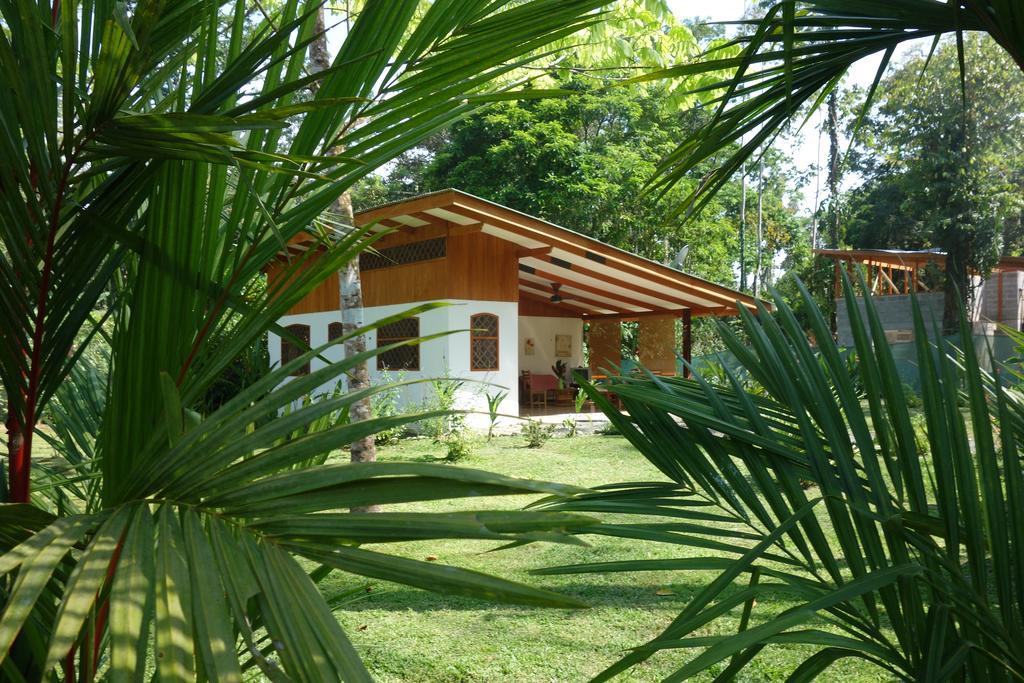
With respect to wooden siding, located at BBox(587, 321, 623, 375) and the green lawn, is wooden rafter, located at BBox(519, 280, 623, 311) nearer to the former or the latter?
wooden siding, located at BBox(587, 321, 623, 375)

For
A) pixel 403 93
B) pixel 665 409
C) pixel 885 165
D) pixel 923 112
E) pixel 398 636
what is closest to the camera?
pixel 403 93

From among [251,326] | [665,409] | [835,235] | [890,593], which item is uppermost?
[835,235]

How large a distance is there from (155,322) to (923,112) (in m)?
31.9

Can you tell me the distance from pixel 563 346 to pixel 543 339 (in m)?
0.62

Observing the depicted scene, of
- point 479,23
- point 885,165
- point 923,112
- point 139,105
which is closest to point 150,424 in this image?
point 139,105

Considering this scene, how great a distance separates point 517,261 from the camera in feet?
46.4

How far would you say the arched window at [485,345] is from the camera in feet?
44.1

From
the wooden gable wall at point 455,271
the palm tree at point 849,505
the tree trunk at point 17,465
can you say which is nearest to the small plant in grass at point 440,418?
the wooden gable wall at point 455,271

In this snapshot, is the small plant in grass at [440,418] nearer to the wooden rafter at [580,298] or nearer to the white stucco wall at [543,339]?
the wooden rafter at [580,298]

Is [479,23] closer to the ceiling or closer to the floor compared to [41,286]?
closer to the ceiling

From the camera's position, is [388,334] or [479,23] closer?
[479,23]

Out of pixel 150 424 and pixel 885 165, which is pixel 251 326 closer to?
pixel 150 424

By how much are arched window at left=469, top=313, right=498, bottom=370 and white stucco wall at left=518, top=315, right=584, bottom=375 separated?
553 centimetres

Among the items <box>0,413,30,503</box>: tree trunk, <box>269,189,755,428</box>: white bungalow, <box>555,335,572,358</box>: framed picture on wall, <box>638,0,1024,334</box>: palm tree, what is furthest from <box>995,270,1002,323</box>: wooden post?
<box>0,413,30,503</box>: tree trunk
